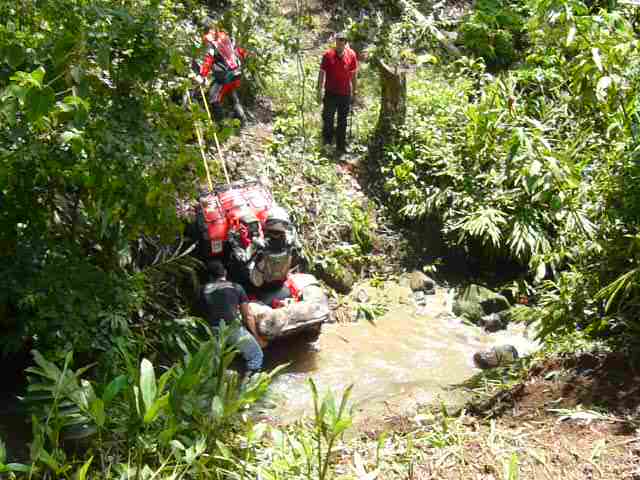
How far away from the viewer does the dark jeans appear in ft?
32.3

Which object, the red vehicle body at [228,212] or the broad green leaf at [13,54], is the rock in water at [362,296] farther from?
the broad green leaf at [13,54]

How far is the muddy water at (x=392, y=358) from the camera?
A: 6255mm

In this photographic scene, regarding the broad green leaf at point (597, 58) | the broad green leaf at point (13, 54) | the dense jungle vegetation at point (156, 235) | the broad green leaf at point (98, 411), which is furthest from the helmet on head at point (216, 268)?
the broad green leaf at point (597, 58)

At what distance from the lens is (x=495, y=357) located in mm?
7102

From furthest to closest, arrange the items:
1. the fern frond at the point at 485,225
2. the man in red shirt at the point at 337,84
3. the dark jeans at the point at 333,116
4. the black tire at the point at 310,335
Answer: the dark jeans at the point at 333,116 < the man in red shirt at the point at 337,84 < the fern frond at the point at 485,225 < the black tire at the point at 310,335

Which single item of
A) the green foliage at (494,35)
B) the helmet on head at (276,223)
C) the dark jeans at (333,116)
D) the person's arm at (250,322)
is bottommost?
the person's arm at (250,322)

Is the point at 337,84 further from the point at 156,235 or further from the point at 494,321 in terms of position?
the point at 156,235

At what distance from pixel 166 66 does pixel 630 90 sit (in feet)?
11.1

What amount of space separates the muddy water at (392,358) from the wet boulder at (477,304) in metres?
0.13

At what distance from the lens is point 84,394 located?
3.83 metres

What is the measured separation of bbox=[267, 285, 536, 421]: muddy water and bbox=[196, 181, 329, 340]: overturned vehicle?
43 centimetres

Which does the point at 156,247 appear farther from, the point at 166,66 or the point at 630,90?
the point at 630,90

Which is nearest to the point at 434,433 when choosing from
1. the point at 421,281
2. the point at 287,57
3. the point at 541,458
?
the point at 541,458

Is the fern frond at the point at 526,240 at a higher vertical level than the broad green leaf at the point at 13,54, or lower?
lower
